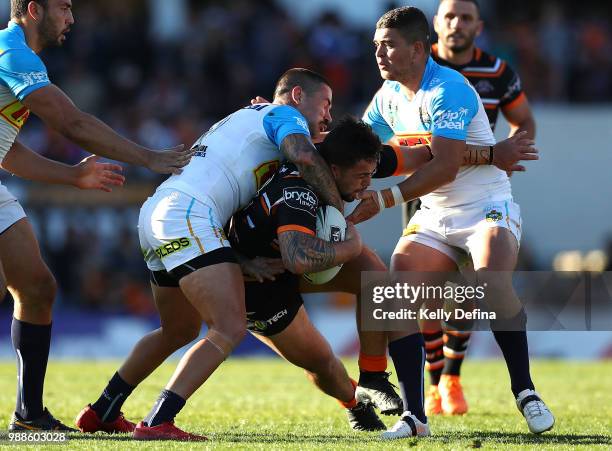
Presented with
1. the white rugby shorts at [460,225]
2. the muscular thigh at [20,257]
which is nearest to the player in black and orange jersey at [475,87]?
the white rugby shorts at [460,225]

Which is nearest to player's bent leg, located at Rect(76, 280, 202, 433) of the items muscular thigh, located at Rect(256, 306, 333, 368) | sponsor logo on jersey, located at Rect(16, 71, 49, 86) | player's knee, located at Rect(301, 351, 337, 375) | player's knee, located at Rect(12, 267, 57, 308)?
muscular thigh, located at Rect(256, 306, 333, 368)

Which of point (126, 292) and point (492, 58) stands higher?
point (492, 58)

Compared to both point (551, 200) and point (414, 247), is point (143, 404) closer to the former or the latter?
point (414, 247)

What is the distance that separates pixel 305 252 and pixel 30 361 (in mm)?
2078

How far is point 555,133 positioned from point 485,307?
1353cm

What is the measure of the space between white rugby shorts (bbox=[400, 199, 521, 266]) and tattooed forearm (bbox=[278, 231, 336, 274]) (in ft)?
5.18

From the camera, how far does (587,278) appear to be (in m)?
11.9

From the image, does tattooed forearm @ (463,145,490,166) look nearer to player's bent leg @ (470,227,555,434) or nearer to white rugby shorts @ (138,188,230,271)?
player's bent leg @ (470,227,555,434)

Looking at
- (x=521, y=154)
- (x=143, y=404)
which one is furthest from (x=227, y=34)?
(x=521, y=154)

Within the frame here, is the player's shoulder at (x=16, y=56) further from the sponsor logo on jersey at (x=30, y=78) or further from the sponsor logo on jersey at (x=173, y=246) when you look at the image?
the sponsor logo on jersey at (x=173, y=246)

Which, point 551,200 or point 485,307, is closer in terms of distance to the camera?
point 485,307

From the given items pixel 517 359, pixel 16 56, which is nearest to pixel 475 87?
pixel 517 359

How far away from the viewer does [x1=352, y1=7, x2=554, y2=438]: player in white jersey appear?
715 cm

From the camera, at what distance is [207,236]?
259 inches
